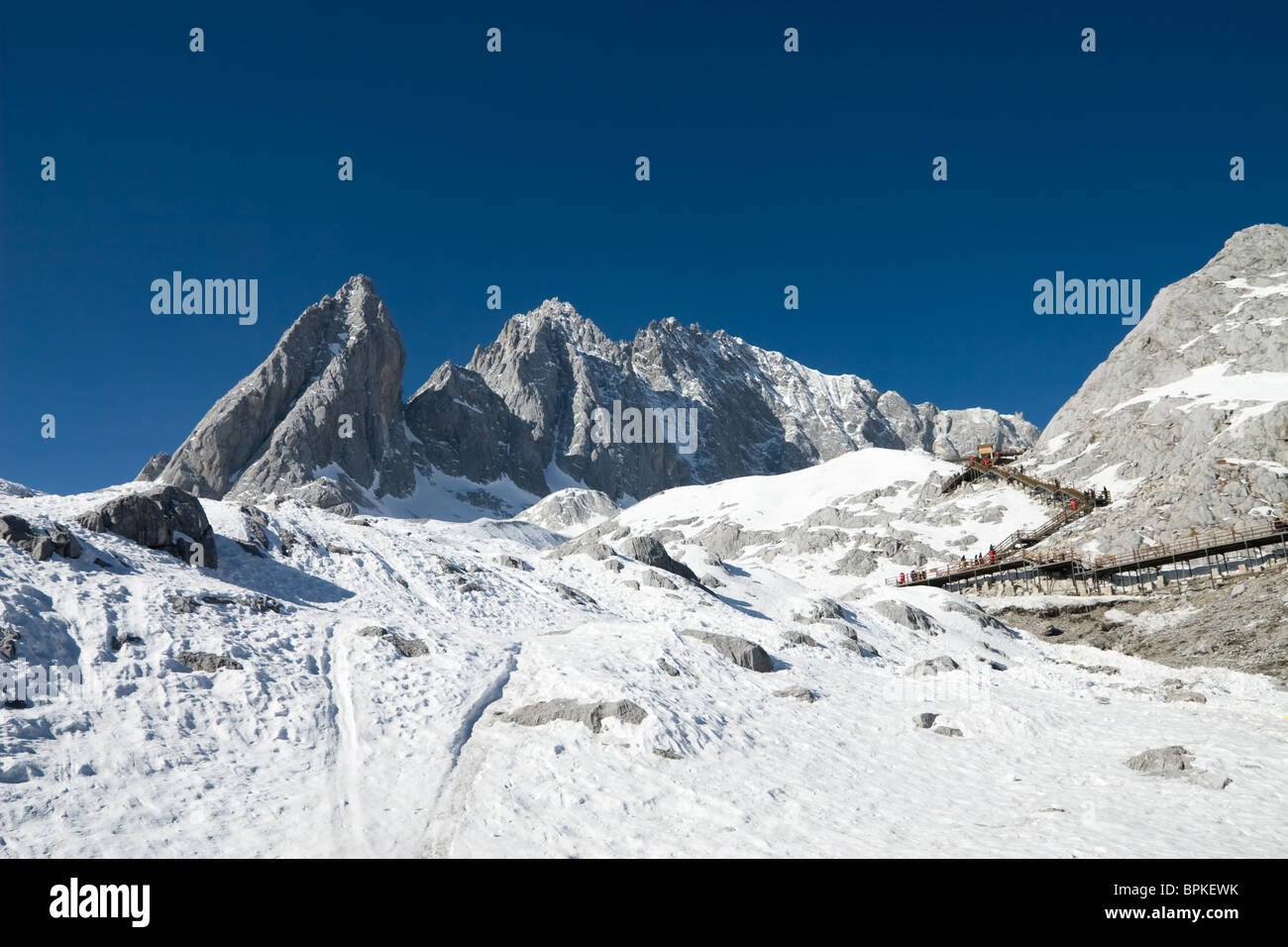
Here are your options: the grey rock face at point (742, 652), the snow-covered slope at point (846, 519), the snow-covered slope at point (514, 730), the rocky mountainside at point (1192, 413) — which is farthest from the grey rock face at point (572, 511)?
the grey rock face at point (742, 652)

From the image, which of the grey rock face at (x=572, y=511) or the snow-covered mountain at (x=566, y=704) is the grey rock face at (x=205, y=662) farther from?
the grey rock face at (x=572, y=511)

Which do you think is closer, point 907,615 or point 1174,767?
point 1174,767

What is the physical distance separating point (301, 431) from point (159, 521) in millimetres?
167439

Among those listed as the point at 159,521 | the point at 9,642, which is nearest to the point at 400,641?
the point at 9,642

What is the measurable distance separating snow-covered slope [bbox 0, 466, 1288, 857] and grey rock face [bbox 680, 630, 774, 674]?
0.70 meters

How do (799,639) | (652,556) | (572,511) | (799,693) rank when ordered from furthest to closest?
(572,511)
(652,556)
(799,639)
(799,693)

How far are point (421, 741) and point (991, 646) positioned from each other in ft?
109

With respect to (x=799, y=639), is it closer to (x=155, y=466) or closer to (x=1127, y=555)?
(x=1127, y=555)

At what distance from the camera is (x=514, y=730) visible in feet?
51.7

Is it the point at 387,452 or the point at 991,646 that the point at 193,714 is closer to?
the point at 991,646

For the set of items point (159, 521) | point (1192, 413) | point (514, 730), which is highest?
point (1192, 413)

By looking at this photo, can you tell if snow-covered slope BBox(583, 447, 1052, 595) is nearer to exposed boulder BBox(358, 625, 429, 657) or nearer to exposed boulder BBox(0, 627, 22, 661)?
exposed boulder BBox(358, 625, 429, 657)

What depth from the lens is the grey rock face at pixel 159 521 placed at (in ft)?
75.1
